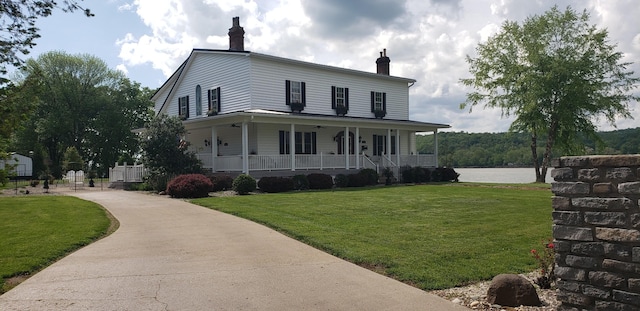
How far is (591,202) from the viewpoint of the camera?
16.8 ft

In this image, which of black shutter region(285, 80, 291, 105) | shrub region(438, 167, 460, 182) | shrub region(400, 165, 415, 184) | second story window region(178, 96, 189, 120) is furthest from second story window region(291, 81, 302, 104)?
shrub region(438, 167, 460, 182)

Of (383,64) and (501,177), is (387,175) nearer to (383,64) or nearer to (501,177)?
(383,64)

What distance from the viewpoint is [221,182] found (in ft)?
70.9

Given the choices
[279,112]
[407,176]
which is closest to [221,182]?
[279,112]

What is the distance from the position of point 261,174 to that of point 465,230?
14549mm

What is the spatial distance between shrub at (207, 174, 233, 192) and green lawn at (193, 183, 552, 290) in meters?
4.55

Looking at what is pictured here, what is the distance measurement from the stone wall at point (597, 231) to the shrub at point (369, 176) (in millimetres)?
19967

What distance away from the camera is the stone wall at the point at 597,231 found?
4855mm

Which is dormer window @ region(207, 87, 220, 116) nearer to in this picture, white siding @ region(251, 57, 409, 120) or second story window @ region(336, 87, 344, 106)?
white siding @ region(251, 57, 409, 120)

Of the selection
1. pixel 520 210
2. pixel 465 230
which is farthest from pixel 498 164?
pixel 465 230

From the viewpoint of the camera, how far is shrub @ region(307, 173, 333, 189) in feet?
76.8

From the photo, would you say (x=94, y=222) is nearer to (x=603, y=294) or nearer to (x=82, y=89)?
(x=603, y=294)

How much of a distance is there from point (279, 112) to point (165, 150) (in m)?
6.40

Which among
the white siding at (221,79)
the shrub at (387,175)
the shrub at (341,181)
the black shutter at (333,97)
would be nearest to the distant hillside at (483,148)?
the shrub at (387,175)
